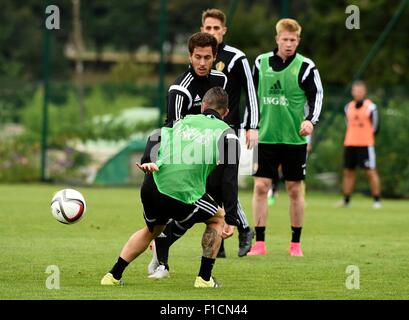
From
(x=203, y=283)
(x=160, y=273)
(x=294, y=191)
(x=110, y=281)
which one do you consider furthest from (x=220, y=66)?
(x=110, y=281)

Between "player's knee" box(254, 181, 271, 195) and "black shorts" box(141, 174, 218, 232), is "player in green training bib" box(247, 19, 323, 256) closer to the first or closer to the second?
Result: "player's knee" box(254, 181, 271, 195)

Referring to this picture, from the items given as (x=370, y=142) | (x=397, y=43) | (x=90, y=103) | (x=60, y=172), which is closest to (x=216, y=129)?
(x=370, y=142)

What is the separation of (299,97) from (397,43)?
28865mm

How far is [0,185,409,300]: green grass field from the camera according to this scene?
8617mm

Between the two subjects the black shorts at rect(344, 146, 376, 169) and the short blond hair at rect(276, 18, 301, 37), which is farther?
the black shorts at rect(344, 146, 376, 169)

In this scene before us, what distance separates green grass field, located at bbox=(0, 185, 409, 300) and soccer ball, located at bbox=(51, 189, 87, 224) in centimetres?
48

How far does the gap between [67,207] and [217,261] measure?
1863 mm

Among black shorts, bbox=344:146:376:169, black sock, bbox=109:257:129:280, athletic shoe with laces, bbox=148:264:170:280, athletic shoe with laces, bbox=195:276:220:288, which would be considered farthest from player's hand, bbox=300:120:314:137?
black shorts, bbox=344:146:376:169

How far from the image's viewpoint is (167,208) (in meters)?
8.57

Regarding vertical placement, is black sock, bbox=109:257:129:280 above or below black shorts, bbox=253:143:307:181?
below

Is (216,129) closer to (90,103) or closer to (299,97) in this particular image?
(299,97)

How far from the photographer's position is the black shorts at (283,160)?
1158cm

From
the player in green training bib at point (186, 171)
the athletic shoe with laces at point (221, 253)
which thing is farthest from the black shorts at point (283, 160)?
the player in green training bib at point (186, 171)

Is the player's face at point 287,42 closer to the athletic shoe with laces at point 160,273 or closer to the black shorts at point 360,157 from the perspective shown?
the athletic shoe with laces at point 160,273
